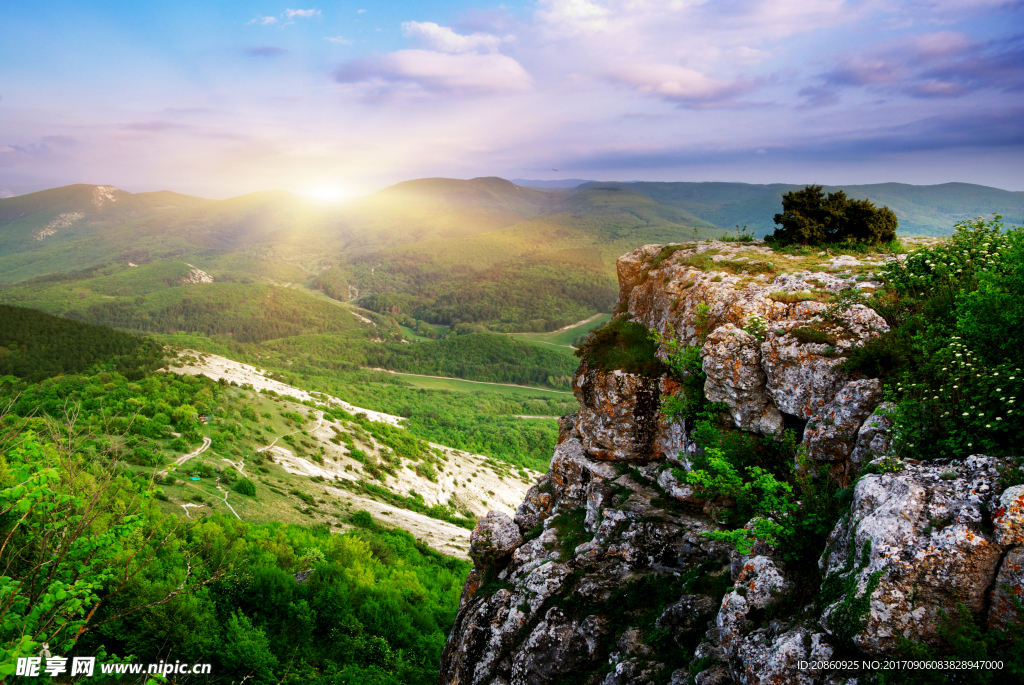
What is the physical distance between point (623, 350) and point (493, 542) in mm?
8905

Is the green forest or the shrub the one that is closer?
the green forest

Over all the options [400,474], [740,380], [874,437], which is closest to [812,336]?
[740,380]

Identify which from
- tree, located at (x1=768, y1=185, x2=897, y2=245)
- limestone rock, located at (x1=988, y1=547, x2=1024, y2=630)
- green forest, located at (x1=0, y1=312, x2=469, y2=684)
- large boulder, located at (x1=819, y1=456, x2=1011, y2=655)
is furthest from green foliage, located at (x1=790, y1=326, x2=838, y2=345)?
green forest, located at (x1=0, y1=312, x2=469, y2=684)

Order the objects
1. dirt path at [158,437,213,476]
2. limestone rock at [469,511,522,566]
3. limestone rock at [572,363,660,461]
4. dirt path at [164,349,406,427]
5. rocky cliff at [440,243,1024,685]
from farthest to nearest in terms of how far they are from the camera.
Answer: dirt path at [164,349,406,427], dirt path at [158,437,213,476], limestone rock at [469,511,522,566], limestone rock at [572,363,660,461], rocky cliff at [440,243,1024,685]

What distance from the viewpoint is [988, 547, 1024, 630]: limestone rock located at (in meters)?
5.67

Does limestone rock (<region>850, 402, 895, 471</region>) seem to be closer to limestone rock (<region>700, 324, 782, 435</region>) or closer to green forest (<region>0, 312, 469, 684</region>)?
limestone rock (<region>700, 324, 782, 435</region>)

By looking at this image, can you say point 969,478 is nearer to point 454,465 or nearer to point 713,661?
point 713,661

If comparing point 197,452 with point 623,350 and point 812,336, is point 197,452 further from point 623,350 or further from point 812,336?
point 812,336

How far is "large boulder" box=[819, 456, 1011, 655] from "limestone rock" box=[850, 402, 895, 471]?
4.61ft

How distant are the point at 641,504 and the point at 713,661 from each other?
250 inches

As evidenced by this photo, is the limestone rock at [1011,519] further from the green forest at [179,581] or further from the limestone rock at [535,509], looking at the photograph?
the limestone rock at [535,509]

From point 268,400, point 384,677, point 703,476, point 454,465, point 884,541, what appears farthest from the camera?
point 454,465

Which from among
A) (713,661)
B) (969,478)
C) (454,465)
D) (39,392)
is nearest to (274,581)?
(713,661)

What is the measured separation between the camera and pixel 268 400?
67375 mm
